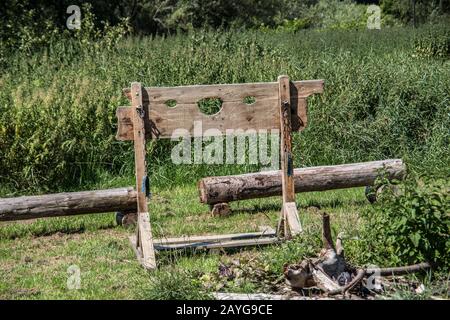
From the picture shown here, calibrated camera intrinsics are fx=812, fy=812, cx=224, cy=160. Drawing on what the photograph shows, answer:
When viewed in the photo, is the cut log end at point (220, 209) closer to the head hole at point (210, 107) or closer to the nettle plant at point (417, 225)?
the head hole at point (210, 107)

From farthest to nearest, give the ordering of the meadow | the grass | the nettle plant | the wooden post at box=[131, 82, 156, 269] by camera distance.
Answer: the wooden post at box=[131, 82, 156, 269] < the meadow < the grass < the nettle plant

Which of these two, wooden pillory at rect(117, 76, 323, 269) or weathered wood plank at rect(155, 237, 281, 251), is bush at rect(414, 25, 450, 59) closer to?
wooden pillory at rect(117, 76, 323, 269)

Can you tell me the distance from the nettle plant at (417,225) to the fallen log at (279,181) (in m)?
2.78

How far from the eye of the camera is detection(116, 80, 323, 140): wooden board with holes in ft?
26.9

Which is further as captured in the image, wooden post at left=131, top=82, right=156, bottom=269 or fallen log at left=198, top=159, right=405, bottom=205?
fallen log at left=198, top=159, right=405, bottom=205

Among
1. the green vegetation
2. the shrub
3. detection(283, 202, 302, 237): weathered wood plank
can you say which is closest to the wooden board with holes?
detection(283, 202, 302, 237): weathered wood plank

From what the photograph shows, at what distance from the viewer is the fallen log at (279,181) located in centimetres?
959

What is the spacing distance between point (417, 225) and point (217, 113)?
280 centimetres

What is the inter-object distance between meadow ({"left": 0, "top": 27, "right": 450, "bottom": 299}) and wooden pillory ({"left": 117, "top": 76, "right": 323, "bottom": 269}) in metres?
0.34

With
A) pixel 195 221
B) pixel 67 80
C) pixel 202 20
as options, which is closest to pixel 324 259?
pixel 195 221

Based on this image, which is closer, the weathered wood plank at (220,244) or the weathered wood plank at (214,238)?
the weathered wood plank at (220,244)

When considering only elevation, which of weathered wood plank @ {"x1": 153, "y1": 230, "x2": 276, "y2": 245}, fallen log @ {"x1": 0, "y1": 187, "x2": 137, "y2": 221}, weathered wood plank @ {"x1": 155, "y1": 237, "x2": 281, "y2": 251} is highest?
fallen log @ {"x1": 0, "y1": 187, "x2": 137, "y2": 221}

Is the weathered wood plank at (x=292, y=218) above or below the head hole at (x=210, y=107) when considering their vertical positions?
below

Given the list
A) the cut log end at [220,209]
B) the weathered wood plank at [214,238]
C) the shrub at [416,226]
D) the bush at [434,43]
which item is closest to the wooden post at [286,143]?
the weathered wood plank at [214,238]
